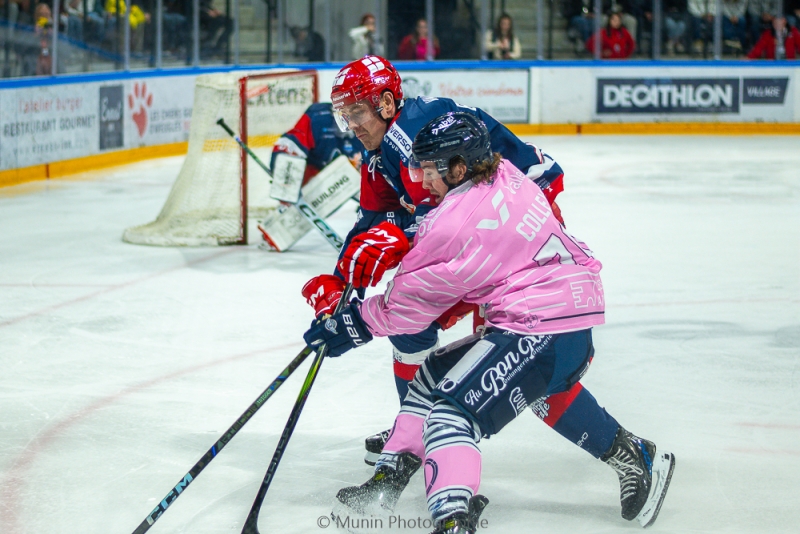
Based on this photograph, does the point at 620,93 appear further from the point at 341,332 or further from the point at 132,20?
the point at 341,332

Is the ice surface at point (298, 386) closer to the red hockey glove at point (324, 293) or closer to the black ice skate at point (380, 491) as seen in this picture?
the black ice skate at point (380, 491)

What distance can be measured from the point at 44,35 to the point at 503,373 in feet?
24.4

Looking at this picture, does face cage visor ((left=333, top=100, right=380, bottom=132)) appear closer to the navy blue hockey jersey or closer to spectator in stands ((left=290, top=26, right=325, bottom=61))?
the navy blue hockey jersey

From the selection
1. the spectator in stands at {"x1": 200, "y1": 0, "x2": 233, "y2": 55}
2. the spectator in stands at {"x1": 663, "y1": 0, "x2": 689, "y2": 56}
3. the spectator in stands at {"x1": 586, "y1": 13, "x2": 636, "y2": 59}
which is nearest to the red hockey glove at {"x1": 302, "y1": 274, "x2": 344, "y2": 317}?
the spectator in stands at {"x1": 200, "y1": 0, "x2": 233, "y2": 55}

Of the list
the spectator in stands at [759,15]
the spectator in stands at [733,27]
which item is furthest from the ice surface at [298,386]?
the spectator in stands at [759,15]

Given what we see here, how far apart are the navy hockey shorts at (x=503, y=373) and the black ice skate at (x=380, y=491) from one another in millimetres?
375

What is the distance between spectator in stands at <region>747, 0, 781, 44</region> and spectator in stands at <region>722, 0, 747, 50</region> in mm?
77

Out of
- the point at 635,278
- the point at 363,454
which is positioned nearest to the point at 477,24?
the point at 635,278

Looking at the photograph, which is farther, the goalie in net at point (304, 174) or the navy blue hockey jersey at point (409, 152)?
the goalie in net at point (304, 174)

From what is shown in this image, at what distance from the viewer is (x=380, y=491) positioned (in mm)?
2416

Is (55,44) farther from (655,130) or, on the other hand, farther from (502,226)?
(502,226)

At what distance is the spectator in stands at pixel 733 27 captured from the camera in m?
11.8

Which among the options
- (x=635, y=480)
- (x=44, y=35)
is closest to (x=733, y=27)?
(x=44, y=35)

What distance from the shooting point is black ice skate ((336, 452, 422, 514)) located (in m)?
2.41
